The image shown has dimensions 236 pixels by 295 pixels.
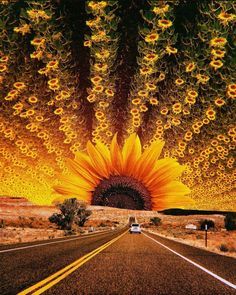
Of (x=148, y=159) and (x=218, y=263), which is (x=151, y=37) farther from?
(x=218, y=263)

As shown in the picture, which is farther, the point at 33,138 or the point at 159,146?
the point at 159,146

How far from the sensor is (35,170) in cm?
761

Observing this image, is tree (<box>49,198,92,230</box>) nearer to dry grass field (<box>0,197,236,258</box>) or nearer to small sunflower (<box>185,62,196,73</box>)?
dry grass field (<box>0,197,236,258</box>)

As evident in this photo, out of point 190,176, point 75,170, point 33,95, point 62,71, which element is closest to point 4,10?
point 62,71

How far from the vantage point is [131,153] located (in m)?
7.66

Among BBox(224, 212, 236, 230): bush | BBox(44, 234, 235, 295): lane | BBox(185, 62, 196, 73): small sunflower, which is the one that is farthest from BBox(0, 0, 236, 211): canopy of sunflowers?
BBox(224, 212, 236, 230): bush

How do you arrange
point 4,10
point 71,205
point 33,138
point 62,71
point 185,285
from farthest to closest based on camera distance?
point 71,205 → point 33,138 → point 185,285 → point 62,71 → point 4,10

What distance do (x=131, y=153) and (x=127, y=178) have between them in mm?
978

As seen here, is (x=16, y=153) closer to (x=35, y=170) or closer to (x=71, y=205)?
(x=35, y=170)

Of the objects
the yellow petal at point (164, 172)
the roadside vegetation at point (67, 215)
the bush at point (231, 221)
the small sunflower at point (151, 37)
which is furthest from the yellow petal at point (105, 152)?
the bush at point (231, 221)

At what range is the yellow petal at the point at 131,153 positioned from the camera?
724 cm

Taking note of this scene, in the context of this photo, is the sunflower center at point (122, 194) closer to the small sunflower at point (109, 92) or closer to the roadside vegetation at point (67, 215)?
the small sunflower at point (109, 92)

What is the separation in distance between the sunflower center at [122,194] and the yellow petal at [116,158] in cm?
28

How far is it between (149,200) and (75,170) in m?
1.72
